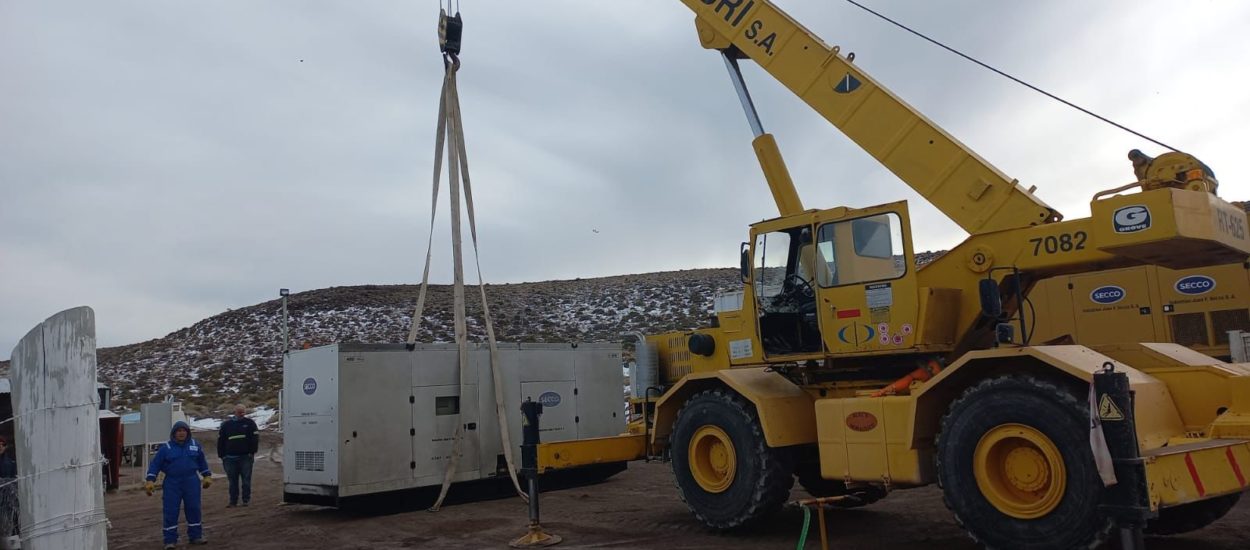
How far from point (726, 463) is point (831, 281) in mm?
2249

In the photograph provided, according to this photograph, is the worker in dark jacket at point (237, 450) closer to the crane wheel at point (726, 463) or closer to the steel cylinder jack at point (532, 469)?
the steel cylinder jack at point (532, 469)

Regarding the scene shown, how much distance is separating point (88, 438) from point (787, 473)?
634 centimetres

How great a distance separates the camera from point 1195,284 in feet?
43.9

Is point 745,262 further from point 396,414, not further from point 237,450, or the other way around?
point 237,450

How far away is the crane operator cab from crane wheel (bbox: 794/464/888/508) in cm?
168

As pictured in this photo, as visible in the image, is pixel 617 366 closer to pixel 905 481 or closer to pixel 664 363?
pixel 664 363

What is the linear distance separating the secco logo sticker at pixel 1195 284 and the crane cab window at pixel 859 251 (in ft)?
25.2

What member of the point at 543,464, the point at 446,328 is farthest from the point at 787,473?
the point at 446,328

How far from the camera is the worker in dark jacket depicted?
14320 mm

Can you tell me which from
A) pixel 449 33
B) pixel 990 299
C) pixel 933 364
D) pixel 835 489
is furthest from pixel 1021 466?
pixel 449 33

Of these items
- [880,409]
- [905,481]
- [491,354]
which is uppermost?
[491,354]

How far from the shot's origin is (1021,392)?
691 centimetres

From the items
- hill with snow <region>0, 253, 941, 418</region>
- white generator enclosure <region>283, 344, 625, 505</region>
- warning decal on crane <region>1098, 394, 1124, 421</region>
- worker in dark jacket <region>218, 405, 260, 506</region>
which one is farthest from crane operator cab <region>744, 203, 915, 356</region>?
hill with snow <region>0, 253, 941, 418</region>

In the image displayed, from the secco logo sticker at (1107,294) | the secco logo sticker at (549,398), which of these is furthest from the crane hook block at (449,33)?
the secco logo sticker at (1107,294)
